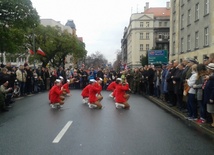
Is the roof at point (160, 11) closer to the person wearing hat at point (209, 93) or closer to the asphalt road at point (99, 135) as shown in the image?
the asphalt road at point (99, 135)

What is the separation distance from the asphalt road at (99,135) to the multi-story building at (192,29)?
Result: 778 inches

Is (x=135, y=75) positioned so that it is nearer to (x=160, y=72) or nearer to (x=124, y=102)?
(x=160, y=72)

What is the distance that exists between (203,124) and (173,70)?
15.6ft

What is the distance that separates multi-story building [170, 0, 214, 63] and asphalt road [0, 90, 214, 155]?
64.8 feet

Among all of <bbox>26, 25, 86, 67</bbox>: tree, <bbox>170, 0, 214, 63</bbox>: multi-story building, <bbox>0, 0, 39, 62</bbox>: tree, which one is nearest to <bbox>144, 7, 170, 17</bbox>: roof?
<bbox>26, 25, 86, 67</bbox>: tree

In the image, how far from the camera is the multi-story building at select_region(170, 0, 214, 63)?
108 feet

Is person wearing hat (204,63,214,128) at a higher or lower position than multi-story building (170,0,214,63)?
lower

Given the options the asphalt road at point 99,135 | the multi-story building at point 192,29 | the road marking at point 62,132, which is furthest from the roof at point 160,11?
the road marking at point 62,132

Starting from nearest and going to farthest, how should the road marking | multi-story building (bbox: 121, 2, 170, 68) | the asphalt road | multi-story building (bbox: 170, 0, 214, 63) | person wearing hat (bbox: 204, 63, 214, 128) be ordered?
the asphalt road
the road marking
person wearing hat (bbox: 204, 63, 214, 128)
multi-story building (bbox: 170, 0, 214, 63)
multi-story building (bbox: 121, 2, 170, 68)

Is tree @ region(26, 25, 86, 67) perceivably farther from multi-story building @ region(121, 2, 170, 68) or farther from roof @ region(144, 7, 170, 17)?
roof @ region(144, 7, 170, 17)

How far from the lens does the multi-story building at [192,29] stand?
33.0 m

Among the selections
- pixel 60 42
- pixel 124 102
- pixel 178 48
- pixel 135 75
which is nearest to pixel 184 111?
pixel 124 102

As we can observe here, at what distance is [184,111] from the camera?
38.7ft

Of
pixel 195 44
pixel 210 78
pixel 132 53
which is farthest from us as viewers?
pixel 132 53
